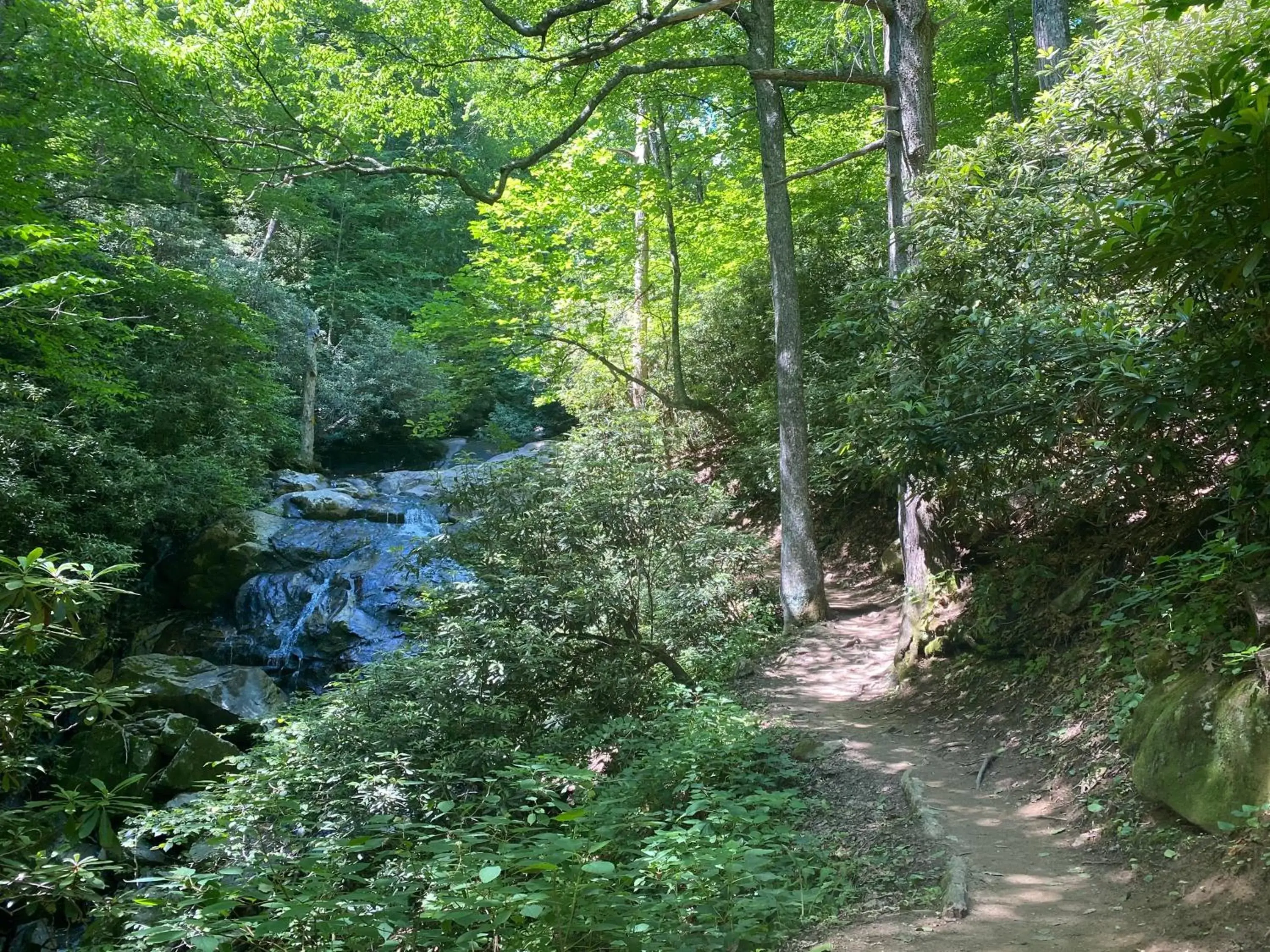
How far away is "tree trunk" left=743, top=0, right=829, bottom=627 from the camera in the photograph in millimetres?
9656

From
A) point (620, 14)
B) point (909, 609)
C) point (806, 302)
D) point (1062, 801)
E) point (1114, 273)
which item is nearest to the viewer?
point (1062, 801)

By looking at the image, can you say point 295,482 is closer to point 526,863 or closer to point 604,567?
point 604,567

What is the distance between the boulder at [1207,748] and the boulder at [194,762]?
7887 mm

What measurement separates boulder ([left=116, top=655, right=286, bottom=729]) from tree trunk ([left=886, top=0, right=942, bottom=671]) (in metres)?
7.42

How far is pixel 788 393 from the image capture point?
9.70 meters

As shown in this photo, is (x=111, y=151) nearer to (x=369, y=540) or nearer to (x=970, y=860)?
(x=369, y=540)

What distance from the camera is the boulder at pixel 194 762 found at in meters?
8.12

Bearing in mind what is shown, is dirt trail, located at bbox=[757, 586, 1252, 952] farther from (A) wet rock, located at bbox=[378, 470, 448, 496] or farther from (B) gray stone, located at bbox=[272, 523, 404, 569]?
(A) wet rock, located at bbox=[378, 470, 448, 496]

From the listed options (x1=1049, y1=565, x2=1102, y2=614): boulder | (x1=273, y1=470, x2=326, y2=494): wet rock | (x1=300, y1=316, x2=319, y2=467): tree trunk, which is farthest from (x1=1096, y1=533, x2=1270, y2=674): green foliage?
(x1=300, y1=316, x2=319, y2=467): tree trunk

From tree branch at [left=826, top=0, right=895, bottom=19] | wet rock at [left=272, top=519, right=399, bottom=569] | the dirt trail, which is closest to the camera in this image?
the dirt trail

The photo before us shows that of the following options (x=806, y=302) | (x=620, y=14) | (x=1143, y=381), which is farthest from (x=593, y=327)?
(x=1143, y=381)

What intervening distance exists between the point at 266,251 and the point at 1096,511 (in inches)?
902

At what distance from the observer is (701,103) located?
14047 mm

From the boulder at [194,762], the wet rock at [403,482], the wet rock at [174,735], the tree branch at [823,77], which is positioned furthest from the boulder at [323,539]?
the tree branch at [823,77]
